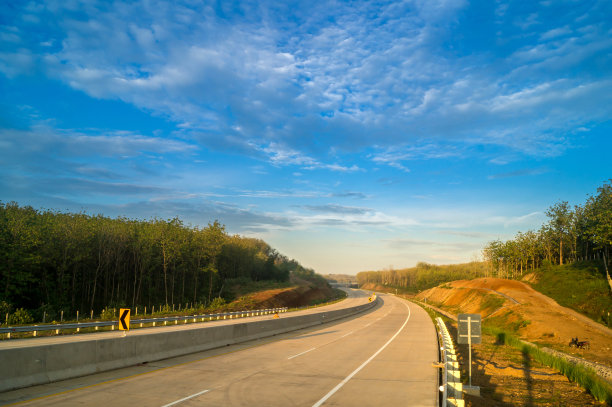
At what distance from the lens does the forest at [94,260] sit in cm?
4247

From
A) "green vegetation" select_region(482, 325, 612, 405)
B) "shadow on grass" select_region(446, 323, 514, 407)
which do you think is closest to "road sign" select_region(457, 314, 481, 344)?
"shadow on grass" select_region(446, 323, 514, 407)

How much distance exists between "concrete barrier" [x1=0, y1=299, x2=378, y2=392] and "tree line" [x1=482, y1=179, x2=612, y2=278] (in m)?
67.5

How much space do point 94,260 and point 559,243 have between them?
9080 cm

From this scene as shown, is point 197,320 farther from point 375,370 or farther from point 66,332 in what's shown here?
point 375,370

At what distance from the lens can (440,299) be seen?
9150cm

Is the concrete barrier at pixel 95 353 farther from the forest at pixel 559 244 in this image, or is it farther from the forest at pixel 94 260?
the forest at pixel 559 244

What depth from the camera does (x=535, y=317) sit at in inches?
1576

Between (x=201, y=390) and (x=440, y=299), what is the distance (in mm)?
90126

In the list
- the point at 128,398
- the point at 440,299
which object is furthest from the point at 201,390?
the point at 440,299

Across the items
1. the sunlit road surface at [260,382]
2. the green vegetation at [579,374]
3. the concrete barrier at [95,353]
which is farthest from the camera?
the green vegetation at [579,374]

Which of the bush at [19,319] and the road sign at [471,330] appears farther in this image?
the bush at [19,319]

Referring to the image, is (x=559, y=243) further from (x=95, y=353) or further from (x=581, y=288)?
(x=95, y=353)

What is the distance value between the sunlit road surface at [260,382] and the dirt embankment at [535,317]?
18.1 metres

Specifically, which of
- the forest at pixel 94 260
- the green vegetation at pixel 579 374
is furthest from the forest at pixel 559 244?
the forest at pixel 94 260
